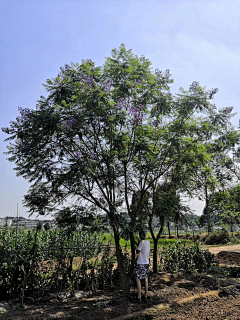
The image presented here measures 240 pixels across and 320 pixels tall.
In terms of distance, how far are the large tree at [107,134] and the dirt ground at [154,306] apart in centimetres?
67

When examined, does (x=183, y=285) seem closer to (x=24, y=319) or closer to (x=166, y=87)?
(x=24, y=319)

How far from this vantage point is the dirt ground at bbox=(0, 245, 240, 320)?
17.4ft

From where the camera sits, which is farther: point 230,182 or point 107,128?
point 230,182

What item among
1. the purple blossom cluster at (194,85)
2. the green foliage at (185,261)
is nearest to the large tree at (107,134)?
the purple blossom cluster at (194,85)

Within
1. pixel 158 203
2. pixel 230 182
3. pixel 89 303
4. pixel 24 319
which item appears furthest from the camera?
pixel 230 182

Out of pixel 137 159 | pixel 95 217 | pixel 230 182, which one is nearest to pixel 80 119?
pixel 137 159

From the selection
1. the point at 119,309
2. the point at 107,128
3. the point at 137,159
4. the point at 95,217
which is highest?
the point at 107,128

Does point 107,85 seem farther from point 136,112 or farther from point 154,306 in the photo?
point 154,306

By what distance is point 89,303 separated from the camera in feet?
19.6

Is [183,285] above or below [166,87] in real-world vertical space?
below

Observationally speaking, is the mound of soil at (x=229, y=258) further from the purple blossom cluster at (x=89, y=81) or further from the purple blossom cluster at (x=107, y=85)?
the purple blossom cluster at (x=89, y=81)

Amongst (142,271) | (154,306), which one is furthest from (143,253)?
(154,306)

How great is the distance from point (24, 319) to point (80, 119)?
3.80 m

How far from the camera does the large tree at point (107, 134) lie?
569 centimetres
